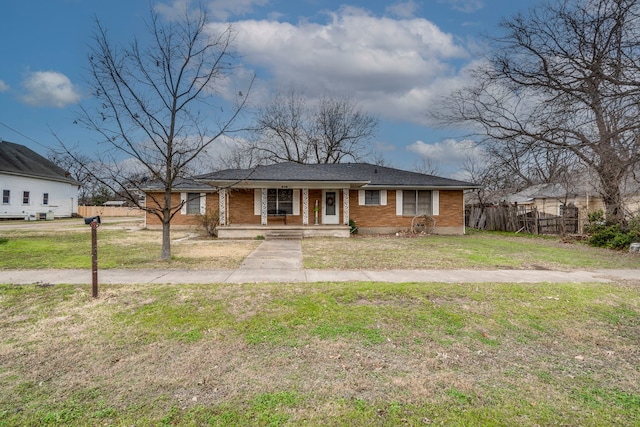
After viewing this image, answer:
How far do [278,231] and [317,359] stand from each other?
13266 mm

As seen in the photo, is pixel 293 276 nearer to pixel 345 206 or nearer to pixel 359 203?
pixel 345 206

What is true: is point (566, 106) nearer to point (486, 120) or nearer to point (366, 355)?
point (486, 120)

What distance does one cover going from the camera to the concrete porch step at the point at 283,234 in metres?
15.7

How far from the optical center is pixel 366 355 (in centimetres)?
343

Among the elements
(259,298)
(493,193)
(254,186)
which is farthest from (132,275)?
(493,193)

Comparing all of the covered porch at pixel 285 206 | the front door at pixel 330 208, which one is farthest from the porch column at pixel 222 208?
the front door at pixel 330 208

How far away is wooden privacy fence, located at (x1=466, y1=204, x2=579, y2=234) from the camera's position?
17.3 m

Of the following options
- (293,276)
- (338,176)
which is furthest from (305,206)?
(293,276)

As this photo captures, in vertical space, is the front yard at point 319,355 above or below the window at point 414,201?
below

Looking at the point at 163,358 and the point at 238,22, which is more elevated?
the point at 238,22

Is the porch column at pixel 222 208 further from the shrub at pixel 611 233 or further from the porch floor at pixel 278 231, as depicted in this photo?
the shrub at pixel 611 233

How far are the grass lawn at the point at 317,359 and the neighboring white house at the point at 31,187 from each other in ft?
109

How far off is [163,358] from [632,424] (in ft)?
12.8

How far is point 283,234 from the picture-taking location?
1598 cm
